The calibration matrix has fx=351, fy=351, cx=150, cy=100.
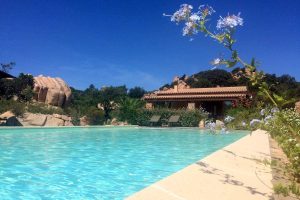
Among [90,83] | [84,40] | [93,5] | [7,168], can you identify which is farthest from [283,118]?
[90,83]

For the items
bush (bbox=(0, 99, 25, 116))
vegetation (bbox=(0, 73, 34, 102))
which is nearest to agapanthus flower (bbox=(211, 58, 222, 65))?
bush (bbox=(0, 99, 25, 116))

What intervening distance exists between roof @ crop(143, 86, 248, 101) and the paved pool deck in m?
22.3

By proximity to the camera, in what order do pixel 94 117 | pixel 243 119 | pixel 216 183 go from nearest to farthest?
pixel 216 183
pixel 243 119
pixel 94 117

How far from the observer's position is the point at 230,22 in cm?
276

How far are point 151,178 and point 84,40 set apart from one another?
31.1 m

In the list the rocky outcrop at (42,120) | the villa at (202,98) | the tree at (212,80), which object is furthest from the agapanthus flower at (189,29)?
the tree at (212,80)

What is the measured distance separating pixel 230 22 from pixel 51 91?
93.0 feet

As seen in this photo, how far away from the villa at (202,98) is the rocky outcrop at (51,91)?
292 inches

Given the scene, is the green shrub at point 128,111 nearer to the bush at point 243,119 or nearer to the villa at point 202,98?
the villa at point 202,98

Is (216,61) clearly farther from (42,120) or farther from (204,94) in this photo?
(204,94)

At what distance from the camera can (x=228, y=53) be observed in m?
2.75

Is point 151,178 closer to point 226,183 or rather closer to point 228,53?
point 226,183

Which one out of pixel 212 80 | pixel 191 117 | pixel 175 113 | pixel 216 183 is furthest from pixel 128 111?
pixel 212 80

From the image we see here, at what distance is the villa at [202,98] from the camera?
27728mm
